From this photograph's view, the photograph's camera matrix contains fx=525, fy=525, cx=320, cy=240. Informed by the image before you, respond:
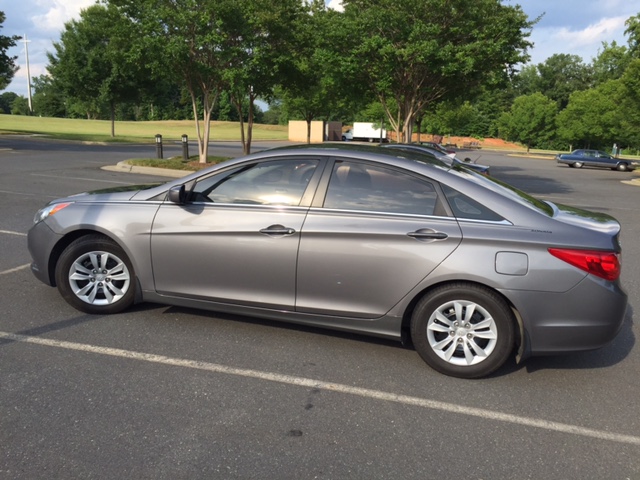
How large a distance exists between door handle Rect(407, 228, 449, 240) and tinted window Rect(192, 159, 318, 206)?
38.1 inches

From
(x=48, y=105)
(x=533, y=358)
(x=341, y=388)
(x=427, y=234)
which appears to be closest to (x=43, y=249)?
(x=341, y=388)

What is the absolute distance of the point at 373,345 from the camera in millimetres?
4305

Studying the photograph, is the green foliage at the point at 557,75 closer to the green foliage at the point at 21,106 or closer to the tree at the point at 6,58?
the tree at the point at 6,58

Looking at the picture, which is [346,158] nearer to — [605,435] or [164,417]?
[164,417]

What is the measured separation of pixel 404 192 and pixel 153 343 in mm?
2287

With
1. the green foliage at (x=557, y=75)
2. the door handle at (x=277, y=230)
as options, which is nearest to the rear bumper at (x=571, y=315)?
the door handle at (x=277, y=230)

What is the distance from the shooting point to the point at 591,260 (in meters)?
3.56

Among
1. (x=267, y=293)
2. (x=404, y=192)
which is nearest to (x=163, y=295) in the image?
(x=267, y=293)

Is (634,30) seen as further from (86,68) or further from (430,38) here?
(86,68)

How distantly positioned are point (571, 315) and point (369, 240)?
1.47 m

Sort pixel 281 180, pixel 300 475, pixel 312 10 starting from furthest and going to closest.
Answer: pixel 312 10 → pixel 281 180 → pixel 300 475

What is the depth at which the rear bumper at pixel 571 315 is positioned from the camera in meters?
3.54

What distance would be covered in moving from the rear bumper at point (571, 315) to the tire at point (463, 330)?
0.13 m

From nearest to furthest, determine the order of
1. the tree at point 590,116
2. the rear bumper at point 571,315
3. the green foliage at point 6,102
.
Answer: the rear bumper at point 571,315 → the tree at point 590,116 → the green foliage at point 6,102
